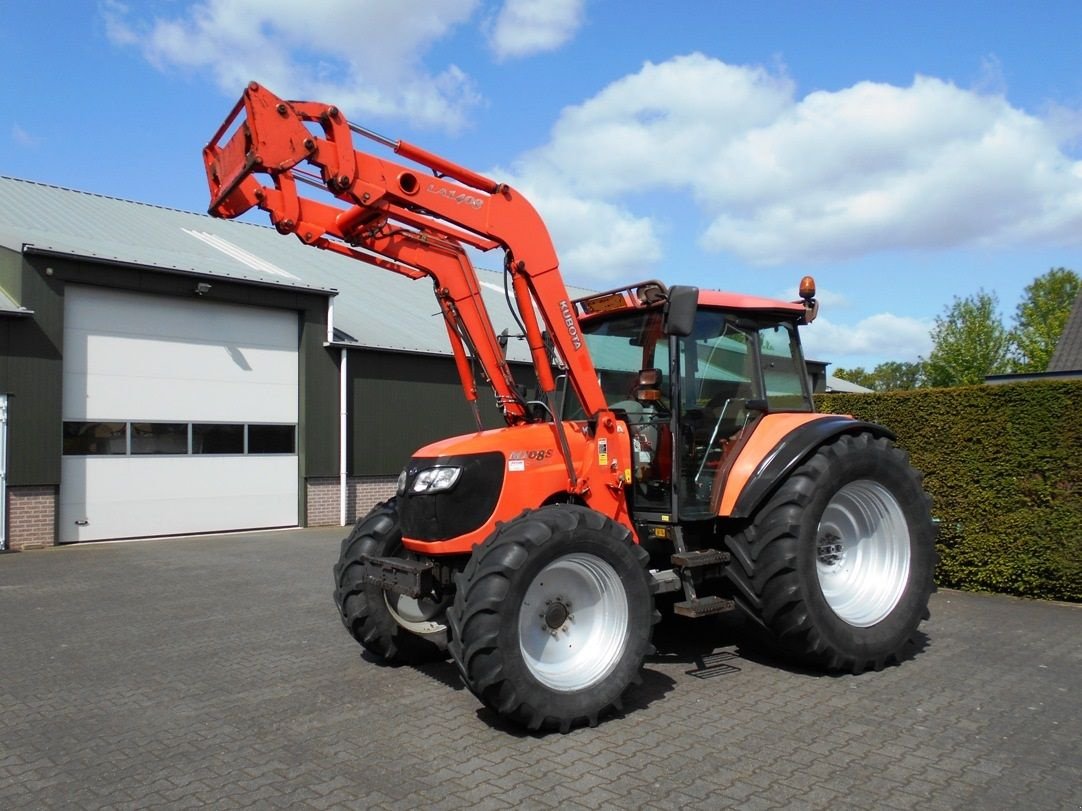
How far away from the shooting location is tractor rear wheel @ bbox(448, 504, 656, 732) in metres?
4.42

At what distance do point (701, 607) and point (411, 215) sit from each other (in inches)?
115

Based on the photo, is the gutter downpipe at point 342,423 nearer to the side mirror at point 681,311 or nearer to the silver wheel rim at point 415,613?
the silver wheel rim at point 415,613

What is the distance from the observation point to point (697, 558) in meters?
5.48

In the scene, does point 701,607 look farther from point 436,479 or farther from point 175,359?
point 175,359

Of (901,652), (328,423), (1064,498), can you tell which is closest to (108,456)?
(328,423)

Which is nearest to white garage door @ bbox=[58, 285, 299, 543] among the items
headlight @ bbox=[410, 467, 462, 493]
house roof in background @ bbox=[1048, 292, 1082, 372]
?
headlight @ bbox=[410, 467, 462, 493]

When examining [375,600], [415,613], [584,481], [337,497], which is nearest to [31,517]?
[337,497]

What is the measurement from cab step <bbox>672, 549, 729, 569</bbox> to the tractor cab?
24 cm

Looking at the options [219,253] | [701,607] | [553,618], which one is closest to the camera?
[553,618]

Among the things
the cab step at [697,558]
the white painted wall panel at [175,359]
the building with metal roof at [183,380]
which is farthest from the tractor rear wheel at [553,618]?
the white painted wall panel at [175,359]

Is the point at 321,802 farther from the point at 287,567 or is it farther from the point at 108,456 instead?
the point at 108,456

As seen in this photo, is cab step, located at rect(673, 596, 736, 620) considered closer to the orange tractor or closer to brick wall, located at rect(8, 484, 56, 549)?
the orange tractor

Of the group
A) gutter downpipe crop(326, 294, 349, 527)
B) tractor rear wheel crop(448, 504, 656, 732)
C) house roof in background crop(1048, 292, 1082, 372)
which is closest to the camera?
tractor rear wheel crop(448, 504, 656, 732)

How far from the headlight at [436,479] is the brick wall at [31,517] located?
10.3m
